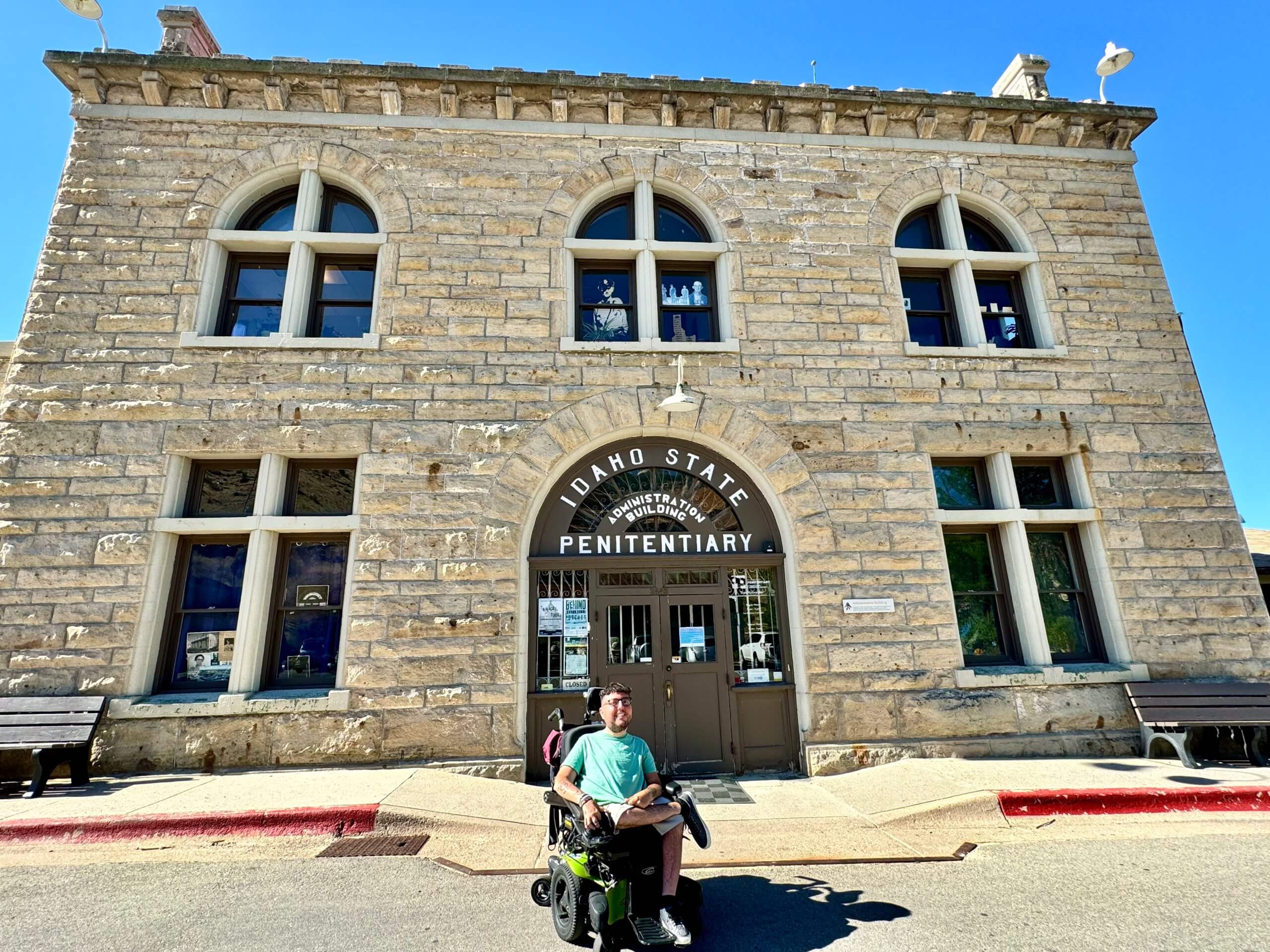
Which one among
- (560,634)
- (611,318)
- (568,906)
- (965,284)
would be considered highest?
(965,284)

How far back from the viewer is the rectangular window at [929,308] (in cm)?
900

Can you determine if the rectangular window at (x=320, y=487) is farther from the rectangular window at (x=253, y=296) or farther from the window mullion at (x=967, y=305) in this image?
the window mullion at (x=967, y=305)

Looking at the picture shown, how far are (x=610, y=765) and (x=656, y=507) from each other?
4331 millimetres

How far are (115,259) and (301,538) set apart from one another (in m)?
4.41

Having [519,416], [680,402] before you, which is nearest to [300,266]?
[519,416]

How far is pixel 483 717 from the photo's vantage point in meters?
6.76

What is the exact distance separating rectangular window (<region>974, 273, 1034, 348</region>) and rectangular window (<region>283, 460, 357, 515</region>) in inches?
355

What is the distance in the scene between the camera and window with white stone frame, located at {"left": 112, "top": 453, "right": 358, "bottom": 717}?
271 inches

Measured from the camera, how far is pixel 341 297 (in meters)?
8.42

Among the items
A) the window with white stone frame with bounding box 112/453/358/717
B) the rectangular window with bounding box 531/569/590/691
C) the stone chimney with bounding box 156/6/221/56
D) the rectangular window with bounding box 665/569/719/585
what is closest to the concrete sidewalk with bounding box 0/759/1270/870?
the window with white stone frame with bounding box 112/453/358/717

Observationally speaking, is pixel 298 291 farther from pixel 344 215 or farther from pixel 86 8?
pixel 86 8

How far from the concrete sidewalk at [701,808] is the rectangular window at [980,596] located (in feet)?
4.91

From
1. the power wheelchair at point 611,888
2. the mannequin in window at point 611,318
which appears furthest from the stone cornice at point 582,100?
the power wheelchair at point 611,888

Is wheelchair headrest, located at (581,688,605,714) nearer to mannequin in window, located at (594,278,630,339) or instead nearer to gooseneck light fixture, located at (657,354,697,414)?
gooseneck light fixture, located at (657,354,697,414)
